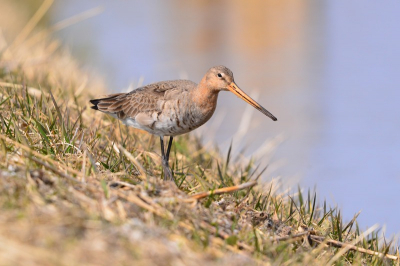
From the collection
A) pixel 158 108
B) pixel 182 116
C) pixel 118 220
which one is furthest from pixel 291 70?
pixel 118 220

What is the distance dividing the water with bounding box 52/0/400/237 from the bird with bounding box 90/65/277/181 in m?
1.75

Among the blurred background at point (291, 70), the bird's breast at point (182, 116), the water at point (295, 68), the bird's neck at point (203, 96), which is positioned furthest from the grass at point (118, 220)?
the water at point (295, 68)

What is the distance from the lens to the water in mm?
10383

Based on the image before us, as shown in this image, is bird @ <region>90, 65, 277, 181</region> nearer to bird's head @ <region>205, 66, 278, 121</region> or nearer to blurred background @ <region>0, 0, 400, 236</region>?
bird's head @ <region>205, 66, 278, 121</region>

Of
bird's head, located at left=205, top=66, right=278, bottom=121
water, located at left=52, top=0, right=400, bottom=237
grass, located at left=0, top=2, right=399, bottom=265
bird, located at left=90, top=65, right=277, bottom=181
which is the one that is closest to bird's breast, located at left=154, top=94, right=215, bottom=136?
bird, located at left=90, top=65, right=277, bottom=181

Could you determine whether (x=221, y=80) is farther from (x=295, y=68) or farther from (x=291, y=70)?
(x=295, y=68)

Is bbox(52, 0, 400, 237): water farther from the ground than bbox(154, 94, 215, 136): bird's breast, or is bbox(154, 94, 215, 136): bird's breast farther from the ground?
bbox(52, 0, 400, 237): water

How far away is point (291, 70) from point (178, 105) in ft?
36.6

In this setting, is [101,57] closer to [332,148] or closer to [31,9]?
[31,9]

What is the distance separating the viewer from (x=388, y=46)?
54.4 ft

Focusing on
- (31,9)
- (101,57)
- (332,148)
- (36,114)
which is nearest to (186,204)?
(36,114)

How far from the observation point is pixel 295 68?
16.4 meters

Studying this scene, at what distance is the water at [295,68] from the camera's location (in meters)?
10.4

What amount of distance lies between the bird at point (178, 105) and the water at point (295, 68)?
1.75 metres
